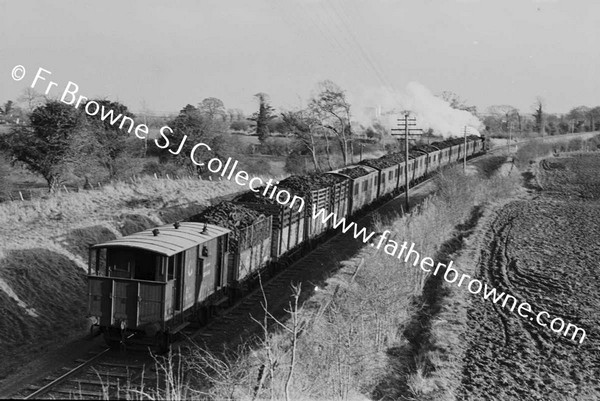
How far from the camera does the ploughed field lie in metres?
13.0

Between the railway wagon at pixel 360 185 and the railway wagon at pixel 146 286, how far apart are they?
14562 mm

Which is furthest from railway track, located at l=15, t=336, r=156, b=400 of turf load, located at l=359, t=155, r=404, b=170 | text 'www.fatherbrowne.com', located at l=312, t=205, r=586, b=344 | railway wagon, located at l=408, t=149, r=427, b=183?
railway wagon, located at l=408, t=149, r=427, b=183

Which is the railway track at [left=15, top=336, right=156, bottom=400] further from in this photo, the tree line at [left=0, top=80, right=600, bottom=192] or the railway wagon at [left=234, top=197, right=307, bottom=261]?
the tree line at [left=0, top=80, right=600, bottom=192]

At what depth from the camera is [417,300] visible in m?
18.8

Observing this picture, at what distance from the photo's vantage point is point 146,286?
12172 millimetres

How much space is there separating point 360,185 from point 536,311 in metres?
12.3

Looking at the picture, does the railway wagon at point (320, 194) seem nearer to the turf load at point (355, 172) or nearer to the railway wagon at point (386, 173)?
the turf load at point (355, 172)

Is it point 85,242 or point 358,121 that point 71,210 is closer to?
point 85,242

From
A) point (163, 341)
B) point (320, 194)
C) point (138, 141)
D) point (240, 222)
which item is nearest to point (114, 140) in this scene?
point (138, 141)

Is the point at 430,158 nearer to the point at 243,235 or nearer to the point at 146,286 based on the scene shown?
the point at 243,235

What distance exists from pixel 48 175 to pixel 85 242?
9.92 m

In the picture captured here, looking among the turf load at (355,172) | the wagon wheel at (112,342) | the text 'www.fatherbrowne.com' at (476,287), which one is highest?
the turf load at (355,172)

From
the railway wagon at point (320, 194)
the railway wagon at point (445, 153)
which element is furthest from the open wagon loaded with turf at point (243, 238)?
the railway wagon at point (445, 153)

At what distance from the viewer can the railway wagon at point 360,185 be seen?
89.6ft
